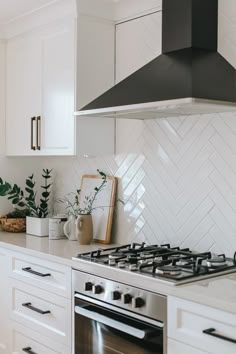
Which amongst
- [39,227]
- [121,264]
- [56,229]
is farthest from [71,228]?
[121,264]

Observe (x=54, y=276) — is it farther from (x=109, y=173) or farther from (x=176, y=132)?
(x=176, y=132)

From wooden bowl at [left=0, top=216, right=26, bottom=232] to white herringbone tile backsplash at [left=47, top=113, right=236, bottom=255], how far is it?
2.56 ft

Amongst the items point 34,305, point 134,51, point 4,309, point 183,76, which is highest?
point 134,51

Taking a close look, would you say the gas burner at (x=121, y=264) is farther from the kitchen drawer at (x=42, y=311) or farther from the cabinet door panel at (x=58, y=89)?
the cabinet door panel at (x=58, y=89)

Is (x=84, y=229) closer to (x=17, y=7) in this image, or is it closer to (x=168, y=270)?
(x=168, y=270)

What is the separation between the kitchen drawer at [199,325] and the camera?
6.33 ft

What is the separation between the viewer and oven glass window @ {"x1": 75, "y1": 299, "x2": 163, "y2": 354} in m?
2.26

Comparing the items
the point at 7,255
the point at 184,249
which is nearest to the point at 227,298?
the point at 184,249

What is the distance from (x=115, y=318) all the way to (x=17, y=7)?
2.05 metres

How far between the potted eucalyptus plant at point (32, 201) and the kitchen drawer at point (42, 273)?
0.40 m

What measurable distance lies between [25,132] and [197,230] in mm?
1470

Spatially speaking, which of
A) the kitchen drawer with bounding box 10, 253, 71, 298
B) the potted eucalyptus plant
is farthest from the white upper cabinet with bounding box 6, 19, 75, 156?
the kitchen drawer with bounding box 10, 253, 71, 298

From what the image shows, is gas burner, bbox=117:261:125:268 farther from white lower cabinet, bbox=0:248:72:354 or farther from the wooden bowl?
the wooden bowl

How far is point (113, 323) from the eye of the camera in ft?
7.93
